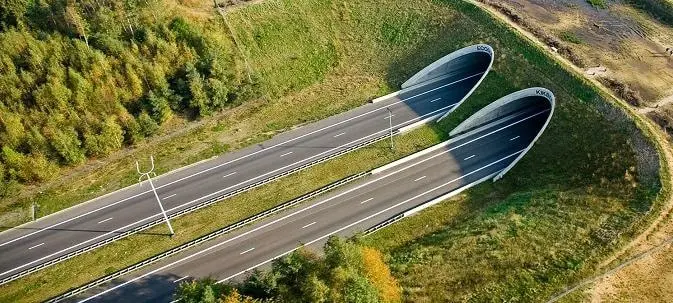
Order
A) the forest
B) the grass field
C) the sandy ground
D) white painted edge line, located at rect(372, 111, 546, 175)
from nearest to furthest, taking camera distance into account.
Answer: the sandy ground
the grass field
white painted edge line, located at rect(372, 111, 546, 175)
the forest

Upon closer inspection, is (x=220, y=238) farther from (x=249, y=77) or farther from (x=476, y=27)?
(x=476, y=27)

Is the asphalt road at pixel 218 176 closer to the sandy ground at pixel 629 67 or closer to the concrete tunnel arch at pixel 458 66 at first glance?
the concrete tunnel arch at pixel 458 66

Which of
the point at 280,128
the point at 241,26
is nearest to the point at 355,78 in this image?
the point at 280,128

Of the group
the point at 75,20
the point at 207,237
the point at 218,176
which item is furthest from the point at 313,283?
the point at 75,20

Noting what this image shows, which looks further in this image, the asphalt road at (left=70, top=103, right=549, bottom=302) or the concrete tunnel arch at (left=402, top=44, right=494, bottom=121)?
the concrete tunnel arch at (left=402, top=44, right=494, bottom=121)

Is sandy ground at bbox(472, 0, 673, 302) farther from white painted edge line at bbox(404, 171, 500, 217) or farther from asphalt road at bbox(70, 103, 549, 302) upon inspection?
white painted edge line at bbox(404, 171, 500, 217)

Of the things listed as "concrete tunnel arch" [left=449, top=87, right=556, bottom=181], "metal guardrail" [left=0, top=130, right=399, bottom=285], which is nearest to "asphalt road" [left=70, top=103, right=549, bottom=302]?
"concrete tunnel arch" [left=449, top=87, right=556, bottom=181]
